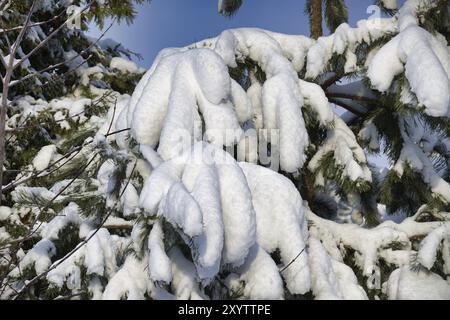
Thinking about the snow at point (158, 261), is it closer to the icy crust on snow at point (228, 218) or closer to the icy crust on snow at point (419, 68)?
the icy crust on snow at point (228, 218)

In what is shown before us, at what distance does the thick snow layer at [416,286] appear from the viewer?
94.2 inches

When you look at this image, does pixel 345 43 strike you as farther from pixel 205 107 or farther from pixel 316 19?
pixel 316 19

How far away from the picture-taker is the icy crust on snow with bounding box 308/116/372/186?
3000 mm

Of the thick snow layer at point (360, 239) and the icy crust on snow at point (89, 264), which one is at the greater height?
the icy crust on snow at point (89, 264)

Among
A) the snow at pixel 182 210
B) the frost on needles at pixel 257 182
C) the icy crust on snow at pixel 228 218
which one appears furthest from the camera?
the frost on needles at pixel 257 182

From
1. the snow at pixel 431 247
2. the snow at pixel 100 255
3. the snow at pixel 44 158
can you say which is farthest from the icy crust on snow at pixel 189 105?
the snow at pixel 44 158

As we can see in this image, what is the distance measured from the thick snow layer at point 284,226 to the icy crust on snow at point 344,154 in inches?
32.2

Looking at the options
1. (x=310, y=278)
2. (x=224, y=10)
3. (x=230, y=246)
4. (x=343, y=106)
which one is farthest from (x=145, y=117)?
(x=224, y=10)

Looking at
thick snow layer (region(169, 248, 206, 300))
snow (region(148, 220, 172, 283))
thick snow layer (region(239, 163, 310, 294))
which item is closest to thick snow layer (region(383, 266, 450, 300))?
thick snow layer (region(239, 163, 310, 294))
